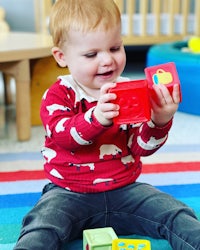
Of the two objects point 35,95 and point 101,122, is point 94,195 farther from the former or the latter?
point 35,95

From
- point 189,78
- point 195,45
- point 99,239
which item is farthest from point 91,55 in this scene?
point 195,45

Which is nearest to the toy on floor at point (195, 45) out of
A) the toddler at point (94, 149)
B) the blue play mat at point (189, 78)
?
the blue play mat at point (189, 78)

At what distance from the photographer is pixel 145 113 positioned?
747 millimetres

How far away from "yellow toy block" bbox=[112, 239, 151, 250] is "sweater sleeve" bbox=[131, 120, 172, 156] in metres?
0.20

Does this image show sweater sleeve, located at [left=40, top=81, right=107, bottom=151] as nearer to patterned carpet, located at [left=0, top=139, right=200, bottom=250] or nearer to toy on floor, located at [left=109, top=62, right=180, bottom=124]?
toy on floor, located at [left=109, top=62, right=180, bottom=124]

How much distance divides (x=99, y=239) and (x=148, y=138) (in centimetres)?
20

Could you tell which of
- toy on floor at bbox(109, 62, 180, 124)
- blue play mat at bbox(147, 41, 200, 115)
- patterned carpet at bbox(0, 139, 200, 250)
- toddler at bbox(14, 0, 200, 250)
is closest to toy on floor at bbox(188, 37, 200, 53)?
blue play mat at bbox(147, 41, 200, 115)

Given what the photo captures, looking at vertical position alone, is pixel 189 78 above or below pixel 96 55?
below

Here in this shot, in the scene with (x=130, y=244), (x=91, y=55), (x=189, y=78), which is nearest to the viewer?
(x=130, y=244)

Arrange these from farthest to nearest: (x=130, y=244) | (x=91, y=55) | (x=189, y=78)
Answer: (x=189, y=78)
(x=91, y=55)
(x=130, y=244)

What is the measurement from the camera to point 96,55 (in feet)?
2.72

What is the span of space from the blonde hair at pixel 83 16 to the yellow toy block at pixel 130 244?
13.0 inches

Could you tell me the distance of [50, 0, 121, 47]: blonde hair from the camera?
2.69ft

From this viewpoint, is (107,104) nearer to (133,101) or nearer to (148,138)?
(133,101)
